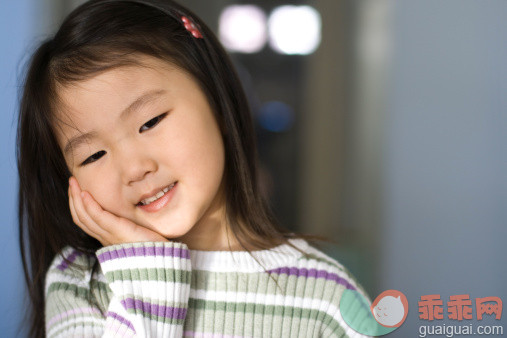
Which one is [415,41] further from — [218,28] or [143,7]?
[218,28]

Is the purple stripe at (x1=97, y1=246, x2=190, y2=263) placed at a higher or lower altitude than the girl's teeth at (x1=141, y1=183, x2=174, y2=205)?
lower

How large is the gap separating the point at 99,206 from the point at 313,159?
2079 mm

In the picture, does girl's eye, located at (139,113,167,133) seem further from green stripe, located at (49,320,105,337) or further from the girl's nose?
green stripe, located at (49,320,105,337)

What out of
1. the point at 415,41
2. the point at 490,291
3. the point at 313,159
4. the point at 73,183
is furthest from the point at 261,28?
the point at 73,183

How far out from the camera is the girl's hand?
2.57 ft

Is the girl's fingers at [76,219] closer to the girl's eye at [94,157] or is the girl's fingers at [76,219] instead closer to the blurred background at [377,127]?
the girl's eye at [94,157]

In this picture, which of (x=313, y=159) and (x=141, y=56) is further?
(x=313, y=159)

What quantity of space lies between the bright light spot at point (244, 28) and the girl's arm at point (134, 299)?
2503 millimetres

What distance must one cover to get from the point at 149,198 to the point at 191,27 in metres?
0.29

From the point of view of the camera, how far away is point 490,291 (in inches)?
47.6

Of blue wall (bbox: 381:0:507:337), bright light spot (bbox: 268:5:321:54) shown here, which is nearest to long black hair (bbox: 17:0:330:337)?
blue wall (bbox: 381:0:507:337)

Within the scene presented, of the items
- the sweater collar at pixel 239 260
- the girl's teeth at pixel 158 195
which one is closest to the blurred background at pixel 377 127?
the sweater collar at pixel 239 260

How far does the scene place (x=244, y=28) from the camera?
3191 millimetres

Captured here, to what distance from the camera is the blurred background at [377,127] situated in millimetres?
1164
